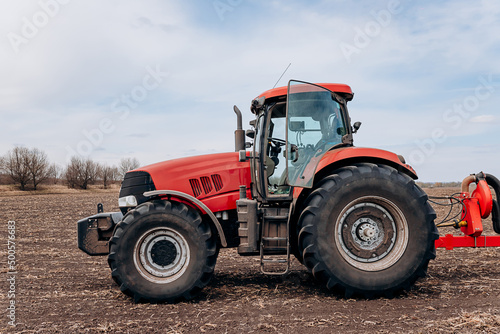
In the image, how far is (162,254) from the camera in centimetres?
484

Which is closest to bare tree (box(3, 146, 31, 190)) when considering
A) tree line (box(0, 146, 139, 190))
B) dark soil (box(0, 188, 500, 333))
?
tree line (box(0, 146, 139, 190))

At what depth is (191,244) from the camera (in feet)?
15.6

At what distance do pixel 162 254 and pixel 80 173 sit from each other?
3009 inches

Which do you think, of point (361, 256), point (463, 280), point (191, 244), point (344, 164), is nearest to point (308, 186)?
point (344, 164)

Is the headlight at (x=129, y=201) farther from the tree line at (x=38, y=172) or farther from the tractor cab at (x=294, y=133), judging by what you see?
the tree line at (x=38, y=172)

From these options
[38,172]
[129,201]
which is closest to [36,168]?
[38,172]

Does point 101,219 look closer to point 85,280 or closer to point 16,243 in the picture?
point 85,280


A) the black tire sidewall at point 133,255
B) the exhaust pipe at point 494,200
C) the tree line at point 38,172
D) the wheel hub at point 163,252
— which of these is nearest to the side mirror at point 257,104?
the black tire sidewall at point 133,255

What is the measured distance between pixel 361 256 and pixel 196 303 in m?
2.07

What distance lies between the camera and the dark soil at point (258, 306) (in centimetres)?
394

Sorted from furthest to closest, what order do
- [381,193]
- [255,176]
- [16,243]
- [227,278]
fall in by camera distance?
[16,243]
[227,278]
[255,176]
[381,193]

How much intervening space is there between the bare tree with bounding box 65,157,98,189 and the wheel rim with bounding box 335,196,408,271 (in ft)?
243

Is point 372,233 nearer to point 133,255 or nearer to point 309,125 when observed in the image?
point 309,125

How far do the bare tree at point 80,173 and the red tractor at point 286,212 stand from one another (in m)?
72.8
